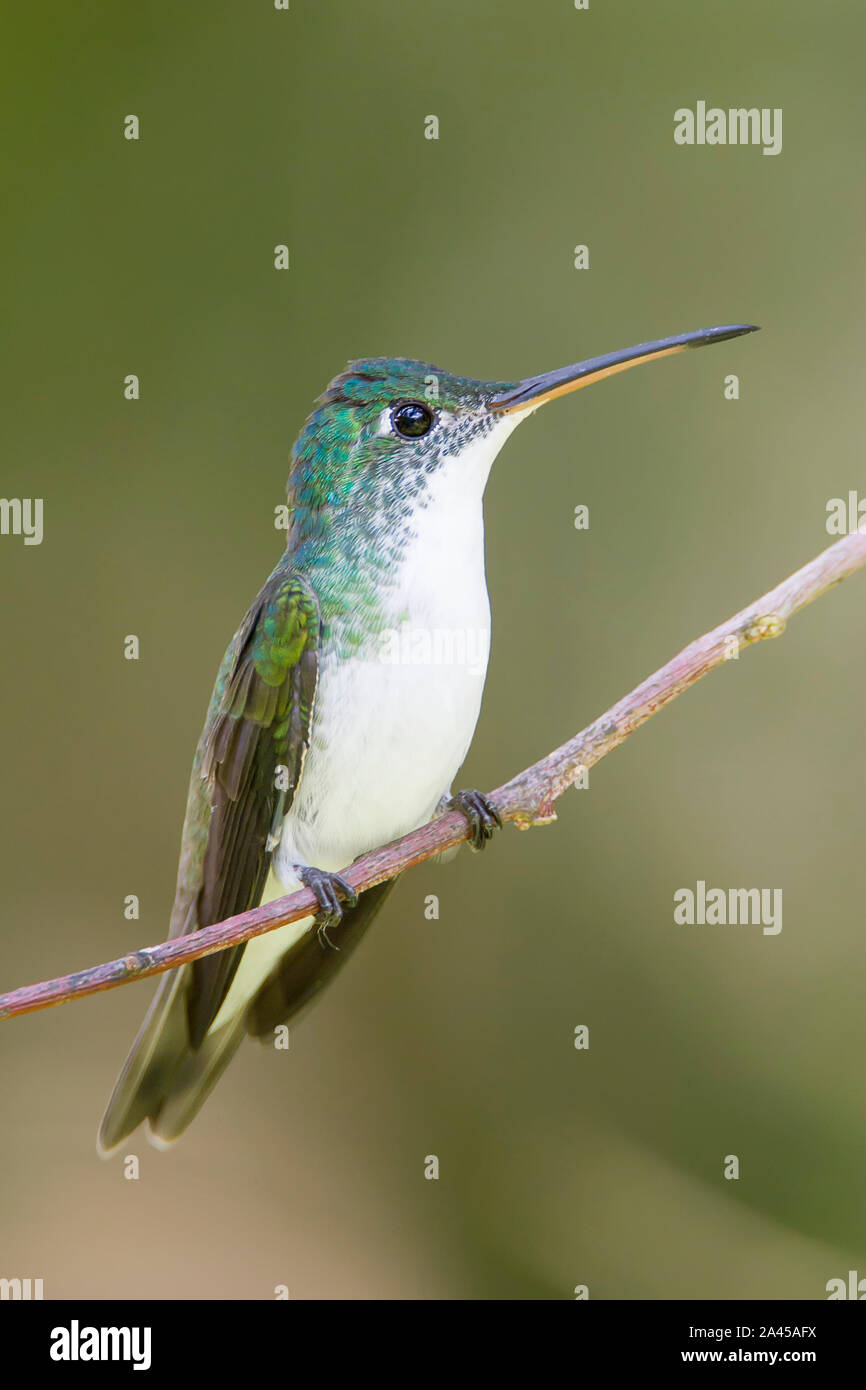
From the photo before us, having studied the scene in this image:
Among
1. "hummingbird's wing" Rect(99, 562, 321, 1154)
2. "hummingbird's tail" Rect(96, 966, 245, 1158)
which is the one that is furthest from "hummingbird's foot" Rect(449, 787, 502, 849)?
"hummingbird's tail" Rect(96, 966, 245, 1158)

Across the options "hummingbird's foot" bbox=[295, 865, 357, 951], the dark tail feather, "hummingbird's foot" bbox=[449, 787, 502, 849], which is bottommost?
the dark tail feather

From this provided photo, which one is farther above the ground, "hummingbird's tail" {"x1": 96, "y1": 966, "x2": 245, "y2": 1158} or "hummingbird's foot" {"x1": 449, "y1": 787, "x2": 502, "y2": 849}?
"hummingbird's foot" {"x1": 449, "y1": 787, "x2": 502, "y2": 849}

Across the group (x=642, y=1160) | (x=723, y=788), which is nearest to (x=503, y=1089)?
(x=642, y=1160)

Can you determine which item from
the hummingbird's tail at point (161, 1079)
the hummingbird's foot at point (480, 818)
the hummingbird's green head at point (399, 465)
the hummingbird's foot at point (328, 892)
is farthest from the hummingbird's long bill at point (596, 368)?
the hummingbird's tail at point (161, 1079)

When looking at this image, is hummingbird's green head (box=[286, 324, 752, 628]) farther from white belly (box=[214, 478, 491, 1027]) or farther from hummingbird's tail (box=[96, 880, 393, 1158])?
hummingbird's tail (box=[96, 880, 393, 1158])

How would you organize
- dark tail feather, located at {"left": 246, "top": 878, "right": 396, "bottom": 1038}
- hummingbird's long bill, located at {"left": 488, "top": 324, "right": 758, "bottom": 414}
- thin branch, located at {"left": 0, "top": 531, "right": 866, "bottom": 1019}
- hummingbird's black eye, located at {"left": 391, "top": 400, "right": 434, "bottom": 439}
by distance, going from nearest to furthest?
thin branch, located at {"left": 0, "top": 531, "right": 866, "bottom": 1019}, hummingbird's long bill, located at {"left": 488, "top": 324, "right": 758, "bottom": 414}, hummingbird's black eye, located at {"left": 391, "top": 400, "right": 434, "bottom": 439}, dark tail feather, located at {"left": 246, "top": 878, "right": 396, "bottom": 1038}

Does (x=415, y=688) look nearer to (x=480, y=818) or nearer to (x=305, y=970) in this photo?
(x=480, y=818)

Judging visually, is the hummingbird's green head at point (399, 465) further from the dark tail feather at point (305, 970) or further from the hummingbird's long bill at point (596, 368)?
the dark tail feather at point (305, 970)

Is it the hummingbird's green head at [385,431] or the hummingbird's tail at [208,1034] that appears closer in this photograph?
the hummingbird's green head at [385,431]
